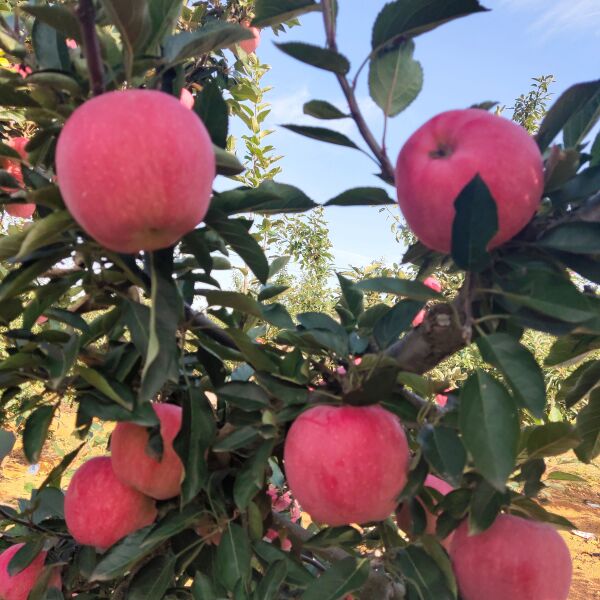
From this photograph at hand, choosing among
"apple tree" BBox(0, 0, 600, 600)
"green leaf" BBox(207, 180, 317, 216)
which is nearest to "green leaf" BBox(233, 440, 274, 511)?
"apple tree" BBox(0, 0, 600, 600)

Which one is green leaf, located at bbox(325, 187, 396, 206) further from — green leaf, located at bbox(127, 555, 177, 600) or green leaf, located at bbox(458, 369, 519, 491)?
green leaf, located at bbox(127, 555, 177, 600)

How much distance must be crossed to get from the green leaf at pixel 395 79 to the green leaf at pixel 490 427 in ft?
1.28

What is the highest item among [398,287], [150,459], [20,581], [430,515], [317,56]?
[317,56]

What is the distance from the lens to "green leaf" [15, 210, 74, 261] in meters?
0.60

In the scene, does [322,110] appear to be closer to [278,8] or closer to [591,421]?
[278,8]

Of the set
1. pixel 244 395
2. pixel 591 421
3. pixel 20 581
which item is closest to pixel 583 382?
pixel 591 421

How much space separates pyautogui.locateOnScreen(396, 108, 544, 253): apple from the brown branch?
4cm


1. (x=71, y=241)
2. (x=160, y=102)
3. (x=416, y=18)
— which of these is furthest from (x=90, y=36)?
(x=416, y=18)

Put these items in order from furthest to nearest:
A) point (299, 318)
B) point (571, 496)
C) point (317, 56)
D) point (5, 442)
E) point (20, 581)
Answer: point (571, 496)
point (5, 442)
point (20, 581)
point (299, 318)
point (317, 56)

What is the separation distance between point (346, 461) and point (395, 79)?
0.51 m

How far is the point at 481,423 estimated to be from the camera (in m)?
0.58

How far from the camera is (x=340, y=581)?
2.47ft

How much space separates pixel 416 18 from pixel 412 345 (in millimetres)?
390

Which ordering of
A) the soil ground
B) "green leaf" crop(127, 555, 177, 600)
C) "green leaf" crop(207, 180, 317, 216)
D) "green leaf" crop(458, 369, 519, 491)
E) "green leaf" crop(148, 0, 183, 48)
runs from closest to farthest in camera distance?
"green leaf" crop(458, 369, 519, 491)
"green leaf" crop(148, 0, 183, 48)
"green leaf" crop(207, 180, 317, 216)
"green leaf" crop(127, 555, 177, 600)
the soil ground
